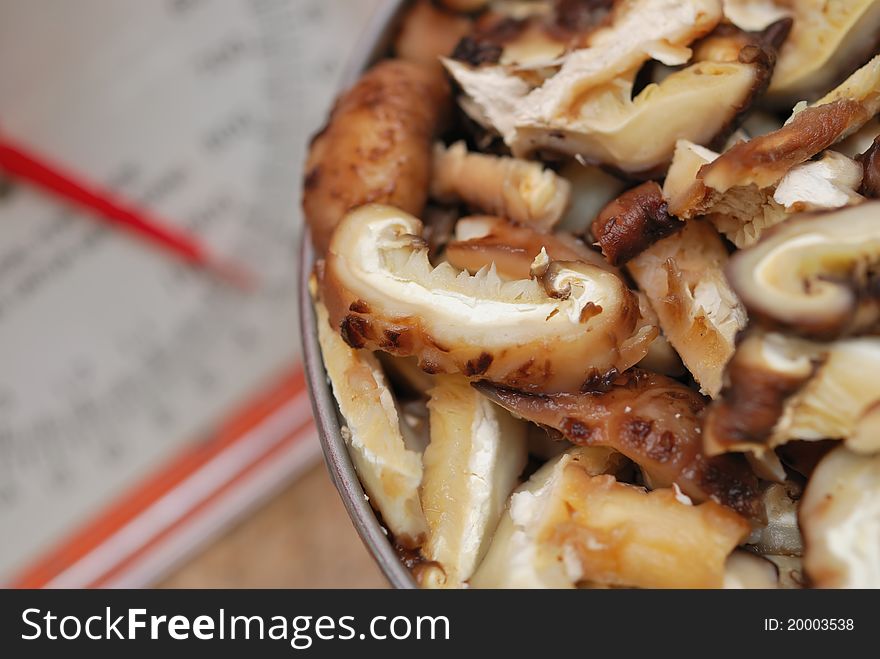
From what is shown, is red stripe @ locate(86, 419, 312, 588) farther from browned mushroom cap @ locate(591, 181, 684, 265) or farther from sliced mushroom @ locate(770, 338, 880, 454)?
sliced mushroom @ locate(770, 338, 880, 454)

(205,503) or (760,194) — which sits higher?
(760,194)

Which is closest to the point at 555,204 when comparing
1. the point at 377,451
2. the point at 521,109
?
the point at 521,109

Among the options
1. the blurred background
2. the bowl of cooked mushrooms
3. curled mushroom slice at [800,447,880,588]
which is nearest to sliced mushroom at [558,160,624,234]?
the bowl of cooked mushrooms

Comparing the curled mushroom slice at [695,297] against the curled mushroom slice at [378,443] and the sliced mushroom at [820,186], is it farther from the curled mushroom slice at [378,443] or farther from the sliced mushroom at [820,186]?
the curled mushroom slice at [378,443]

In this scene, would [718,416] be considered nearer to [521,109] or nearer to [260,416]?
[521,109]

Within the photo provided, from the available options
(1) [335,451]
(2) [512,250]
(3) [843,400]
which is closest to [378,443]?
(1) [335,451]

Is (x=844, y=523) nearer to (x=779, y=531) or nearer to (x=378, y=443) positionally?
(x=779, y=531)
